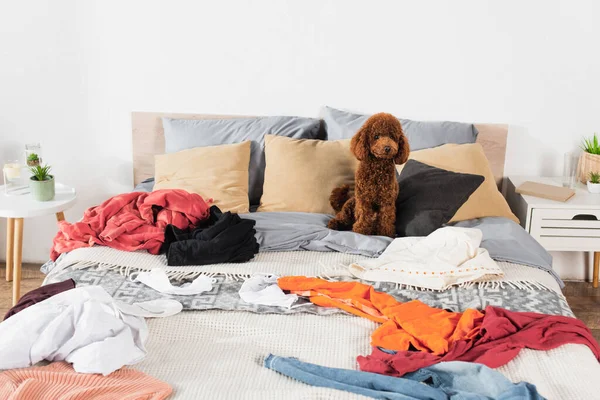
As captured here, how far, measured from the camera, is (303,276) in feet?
7.61

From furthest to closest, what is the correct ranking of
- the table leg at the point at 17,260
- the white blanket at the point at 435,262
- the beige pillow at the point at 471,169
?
1. the table leg at the point at 17,260
2. the beige pillow at the point at 471,169
3. the white blanket at the point at 435,262

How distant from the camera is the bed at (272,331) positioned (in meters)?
1.74

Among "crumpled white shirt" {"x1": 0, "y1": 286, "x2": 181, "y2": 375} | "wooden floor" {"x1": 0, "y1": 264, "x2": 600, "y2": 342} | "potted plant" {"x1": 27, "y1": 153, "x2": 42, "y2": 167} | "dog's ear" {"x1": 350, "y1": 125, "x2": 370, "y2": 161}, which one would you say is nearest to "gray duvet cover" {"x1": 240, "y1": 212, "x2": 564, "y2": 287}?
"dog's ear" {"x1": 350, "y1": 125, "x2": 370, "y2": 161}

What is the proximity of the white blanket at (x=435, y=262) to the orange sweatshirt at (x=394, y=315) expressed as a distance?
0.49 feet

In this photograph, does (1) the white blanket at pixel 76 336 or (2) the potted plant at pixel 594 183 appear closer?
(1) the white blanket at pixel 76 336

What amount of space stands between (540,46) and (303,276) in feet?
5.78

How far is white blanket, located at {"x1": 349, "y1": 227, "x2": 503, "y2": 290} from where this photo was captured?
7.64 feet

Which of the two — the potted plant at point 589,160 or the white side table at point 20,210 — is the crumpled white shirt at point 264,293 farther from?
the potted plant at point 589,160

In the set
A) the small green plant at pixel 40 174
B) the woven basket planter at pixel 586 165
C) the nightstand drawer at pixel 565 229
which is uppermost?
the woven basket planter at pixel 586 165

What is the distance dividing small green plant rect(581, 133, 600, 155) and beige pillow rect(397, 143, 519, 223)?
602 millimetres

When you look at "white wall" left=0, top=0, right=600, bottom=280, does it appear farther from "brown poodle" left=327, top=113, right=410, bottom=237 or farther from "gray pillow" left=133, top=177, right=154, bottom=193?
"brown poodle" left=327, top=113, right=410, bottom=237

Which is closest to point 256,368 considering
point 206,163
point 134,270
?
point 134,270

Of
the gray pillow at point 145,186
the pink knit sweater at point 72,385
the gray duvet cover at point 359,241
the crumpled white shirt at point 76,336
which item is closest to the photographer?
the pink knit sweater at point 72,385

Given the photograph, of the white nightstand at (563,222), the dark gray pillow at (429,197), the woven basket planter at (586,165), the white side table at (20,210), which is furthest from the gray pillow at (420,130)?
the white side table at (20,210)
